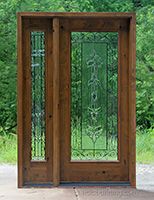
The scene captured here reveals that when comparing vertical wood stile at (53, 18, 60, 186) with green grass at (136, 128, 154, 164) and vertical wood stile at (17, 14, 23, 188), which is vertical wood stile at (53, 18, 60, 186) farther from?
green grass at (136, 128, 154, 164)

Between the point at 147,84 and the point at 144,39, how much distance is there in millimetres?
970

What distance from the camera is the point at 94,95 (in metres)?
7.77

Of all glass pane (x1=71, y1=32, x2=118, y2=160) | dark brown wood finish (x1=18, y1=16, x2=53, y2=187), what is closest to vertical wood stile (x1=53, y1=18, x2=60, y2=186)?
dark brown wood finish (x1=18, y1=16, x2=53, y2=187)

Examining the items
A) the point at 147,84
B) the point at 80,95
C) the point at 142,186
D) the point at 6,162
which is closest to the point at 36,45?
the point at 80,95

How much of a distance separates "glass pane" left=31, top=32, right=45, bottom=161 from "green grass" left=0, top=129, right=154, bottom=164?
7.50 ft

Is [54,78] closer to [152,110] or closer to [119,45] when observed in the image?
[119,45]

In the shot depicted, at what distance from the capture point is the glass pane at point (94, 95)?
7750mm

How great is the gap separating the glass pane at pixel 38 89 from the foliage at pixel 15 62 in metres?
6.12

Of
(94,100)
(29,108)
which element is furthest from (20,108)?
(94,100)

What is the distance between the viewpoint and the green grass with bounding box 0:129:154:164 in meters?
10.2

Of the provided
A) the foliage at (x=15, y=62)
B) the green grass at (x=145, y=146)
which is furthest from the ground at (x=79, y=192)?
the foliage at (x=15, y=62)

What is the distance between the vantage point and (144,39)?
14234 mm

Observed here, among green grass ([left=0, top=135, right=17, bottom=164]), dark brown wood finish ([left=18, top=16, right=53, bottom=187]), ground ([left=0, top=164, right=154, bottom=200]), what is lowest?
ground ([left=0, top=164, right=154, bottom=200])

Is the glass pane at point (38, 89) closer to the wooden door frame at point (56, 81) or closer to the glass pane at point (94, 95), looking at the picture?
the wooden door frame at point (56, 81)
